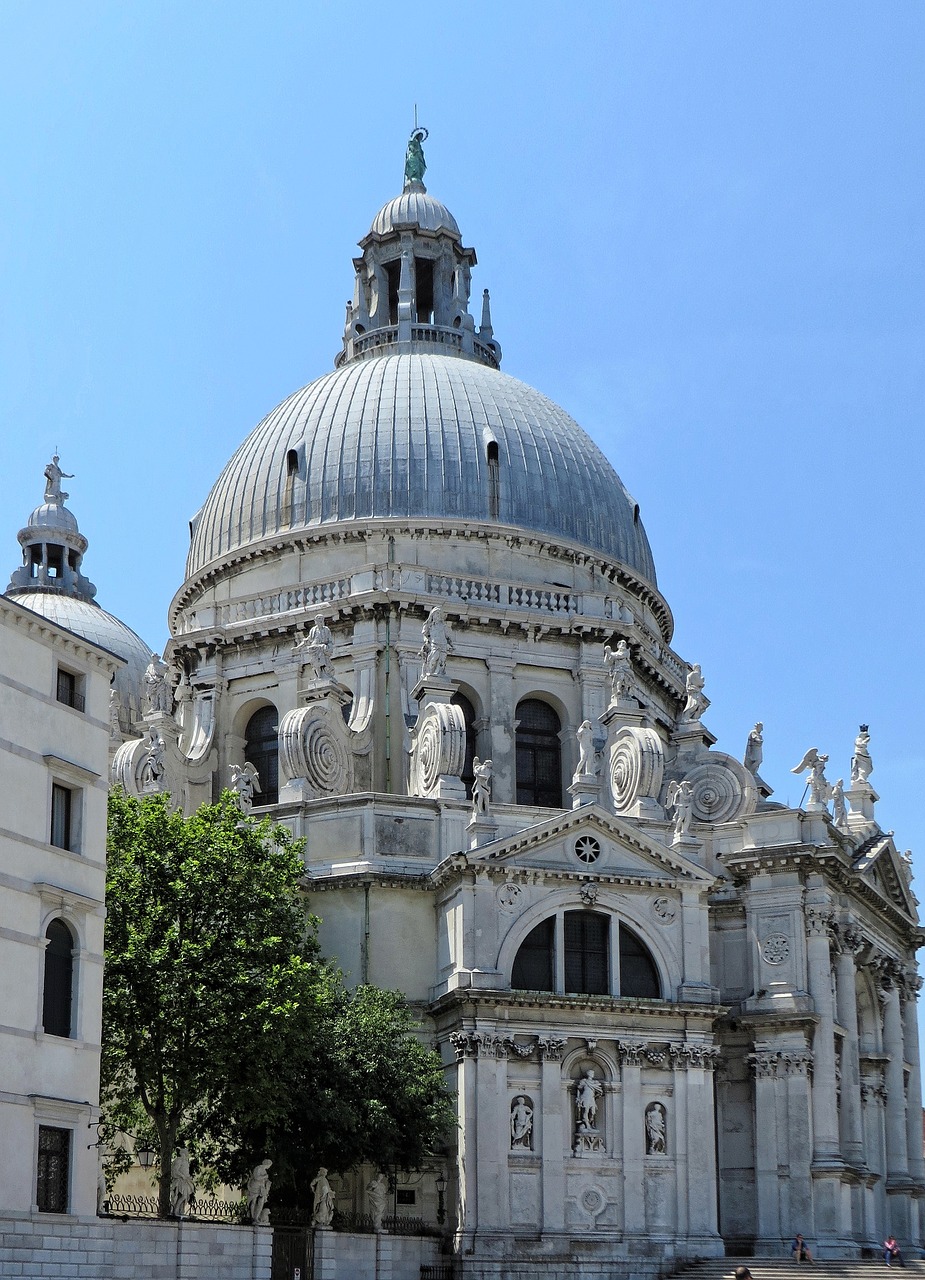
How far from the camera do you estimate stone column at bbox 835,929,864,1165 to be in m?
57.7

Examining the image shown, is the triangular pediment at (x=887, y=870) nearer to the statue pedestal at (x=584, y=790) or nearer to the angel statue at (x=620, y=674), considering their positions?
the angel statue at (x=620, y=674)

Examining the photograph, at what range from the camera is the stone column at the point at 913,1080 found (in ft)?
211

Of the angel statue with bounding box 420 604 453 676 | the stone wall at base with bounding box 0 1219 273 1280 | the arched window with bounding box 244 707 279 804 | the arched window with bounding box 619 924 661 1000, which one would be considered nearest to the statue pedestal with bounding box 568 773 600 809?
the arched window with bounding box 619 924 661 1000

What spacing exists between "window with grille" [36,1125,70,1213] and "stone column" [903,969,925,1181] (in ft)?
120

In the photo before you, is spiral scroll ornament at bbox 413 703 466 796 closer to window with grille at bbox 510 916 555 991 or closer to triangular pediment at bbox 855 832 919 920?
window with grille at bbox 510 916 555 991

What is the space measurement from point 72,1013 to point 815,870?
2742 centimetres

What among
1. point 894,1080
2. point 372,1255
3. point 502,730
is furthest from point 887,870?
point 372,1255

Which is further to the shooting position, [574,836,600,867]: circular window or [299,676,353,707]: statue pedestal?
[299,676,353,707]: statue pedestal

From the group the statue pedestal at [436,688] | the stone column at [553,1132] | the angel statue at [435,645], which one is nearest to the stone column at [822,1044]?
the stone column at [553,1132]

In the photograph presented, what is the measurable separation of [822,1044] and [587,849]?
10.1m

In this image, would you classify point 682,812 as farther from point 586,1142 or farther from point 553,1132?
point 553,1132

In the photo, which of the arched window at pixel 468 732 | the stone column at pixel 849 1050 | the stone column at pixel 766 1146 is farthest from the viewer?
the arched window at pixel 468 732

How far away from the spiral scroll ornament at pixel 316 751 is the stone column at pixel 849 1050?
1645 cm

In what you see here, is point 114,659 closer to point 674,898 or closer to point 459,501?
point 674,898
